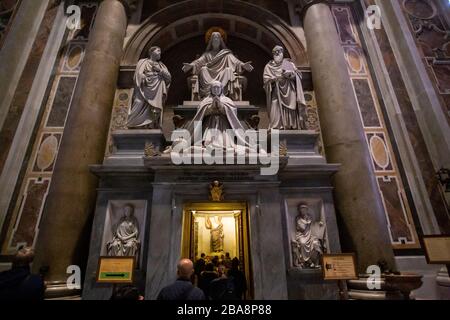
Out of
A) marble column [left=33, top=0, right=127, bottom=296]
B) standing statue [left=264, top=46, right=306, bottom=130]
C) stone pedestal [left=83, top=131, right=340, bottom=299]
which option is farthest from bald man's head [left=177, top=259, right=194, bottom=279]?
standing statue [left=264, top=46, right=306, bottom=130]

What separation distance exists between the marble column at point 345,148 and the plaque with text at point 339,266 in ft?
5.60

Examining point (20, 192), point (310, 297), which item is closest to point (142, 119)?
point (20, 192)

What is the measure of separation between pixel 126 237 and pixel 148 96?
3.58 metres

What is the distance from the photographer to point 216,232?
6.97 m

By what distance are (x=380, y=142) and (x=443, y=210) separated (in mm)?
2140

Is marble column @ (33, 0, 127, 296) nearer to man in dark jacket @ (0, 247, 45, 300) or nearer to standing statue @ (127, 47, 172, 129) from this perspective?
standing statue @ (127, 47, 172, 129)

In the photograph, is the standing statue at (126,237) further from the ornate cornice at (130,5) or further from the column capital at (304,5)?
the column capital at (304,5)

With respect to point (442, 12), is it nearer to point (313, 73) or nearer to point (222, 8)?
point (313, 73)

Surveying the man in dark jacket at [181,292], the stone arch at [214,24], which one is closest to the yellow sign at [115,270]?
the man in dark jacket at [181,292]

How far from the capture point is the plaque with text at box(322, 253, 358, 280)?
4180mm

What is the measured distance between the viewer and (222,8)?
10.1 meters

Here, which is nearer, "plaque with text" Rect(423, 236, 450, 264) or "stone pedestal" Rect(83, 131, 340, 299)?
"plaque with text" Rect(423, 236, 450, 264)

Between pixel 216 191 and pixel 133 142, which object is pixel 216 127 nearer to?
pixel 216 191

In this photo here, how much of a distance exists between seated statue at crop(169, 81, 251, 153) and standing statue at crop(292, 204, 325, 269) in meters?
1.84
